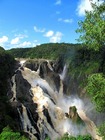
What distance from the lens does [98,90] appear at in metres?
15.9

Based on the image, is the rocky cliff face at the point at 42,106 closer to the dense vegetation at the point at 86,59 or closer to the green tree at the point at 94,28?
the dense vegetation at the point at 86,59

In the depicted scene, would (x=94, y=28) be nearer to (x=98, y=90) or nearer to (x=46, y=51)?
(x=98, y=90)

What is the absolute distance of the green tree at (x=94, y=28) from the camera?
15234 millimetres

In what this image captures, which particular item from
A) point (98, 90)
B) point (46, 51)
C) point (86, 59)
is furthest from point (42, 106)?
point (46, 51)

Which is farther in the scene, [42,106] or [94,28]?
[42,106]

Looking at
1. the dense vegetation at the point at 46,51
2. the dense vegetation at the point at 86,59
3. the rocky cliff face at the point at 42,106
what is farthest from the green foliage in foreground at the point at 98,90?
the dense vegetation at the point at 46,51

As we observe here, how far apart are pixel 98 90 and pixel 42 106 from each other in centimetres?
2974

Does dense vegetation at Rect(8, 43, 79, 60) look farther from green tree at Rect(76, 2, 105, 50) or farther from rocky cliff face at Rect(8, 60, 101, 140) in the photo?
green tree at Rect(76, 2, 105, 50)

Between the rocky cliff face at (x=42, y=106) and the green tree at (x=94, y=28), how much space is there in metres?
24.6

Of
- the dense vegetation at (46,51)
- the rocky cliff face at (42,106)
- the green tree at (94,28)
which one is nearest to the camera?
the green tree at (94,28)

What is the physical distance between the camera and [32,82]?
5362 cm

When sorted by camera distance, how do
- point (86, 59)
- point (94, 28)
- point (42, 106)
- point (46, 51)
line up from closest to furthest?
point (94, 28), point (42, 106), point (86, 59), point (46, 51)

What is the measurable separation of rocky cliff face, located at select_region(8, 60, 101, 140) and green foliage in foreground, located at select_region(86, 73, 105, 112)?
78.8 feet

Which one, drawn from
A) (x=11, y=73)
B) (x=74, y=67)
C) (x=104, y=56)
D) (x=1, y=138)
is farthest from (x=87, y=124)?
(x=104, y=56)
